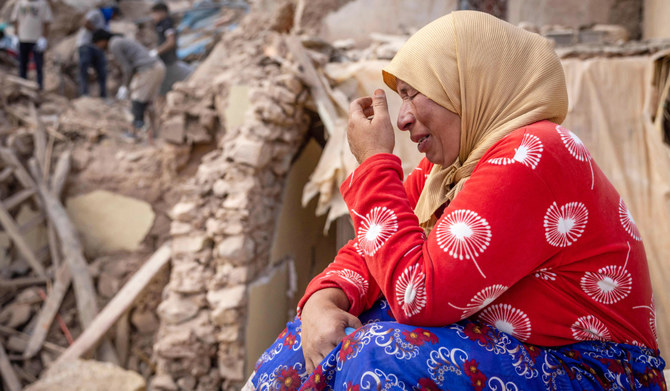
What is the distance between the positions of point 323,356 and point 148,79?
6.59 m

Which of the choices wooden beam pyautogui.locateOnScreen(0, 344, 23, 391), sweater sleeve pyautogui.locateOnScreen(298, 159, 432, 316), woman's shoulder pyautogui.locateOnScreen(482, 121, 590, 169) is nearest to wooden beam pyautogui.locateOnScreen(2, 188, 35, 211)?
wooden beam pyautogui.locateOnScreen(0, 344, 23, 391)

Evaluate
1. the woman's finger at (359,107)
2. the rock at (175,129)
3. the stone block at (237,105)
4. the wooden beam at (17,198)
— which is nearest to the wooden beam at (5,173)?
the wooden beam at (17,198)

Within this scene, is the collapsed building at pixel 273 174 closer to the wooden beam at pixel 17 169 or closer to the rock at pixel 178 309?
the rock at pixel 178 309

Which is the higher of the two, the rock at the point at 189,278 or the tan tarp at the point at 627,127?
the tan tarp at the point at 627,127

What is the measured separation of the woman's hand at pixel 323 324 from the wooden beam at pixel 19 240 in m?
5.56

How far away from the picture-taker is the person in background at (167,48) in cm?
798

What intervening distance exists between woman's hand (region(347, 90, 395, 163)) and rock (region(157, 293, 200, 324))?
251 centimetres

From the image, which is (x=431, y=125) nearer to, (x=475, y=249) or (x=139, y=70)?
(x=475, y=249)

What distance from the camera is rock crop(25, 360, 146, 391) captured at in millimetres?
4125

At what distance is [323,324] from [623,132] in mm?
2782

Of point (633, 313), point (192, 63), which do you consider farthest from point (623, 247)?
point (192, 63)

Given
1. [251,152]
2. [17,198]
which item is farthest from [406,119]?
[17,198]

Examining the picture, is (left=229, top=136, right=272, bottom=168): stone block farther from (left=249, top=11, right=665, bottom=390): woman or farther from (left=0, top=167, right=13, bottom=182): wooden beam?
(left=0, top=167, right=13, bottom=182): wooden beam

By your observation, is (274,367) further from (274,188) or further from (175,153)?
(175,153)
